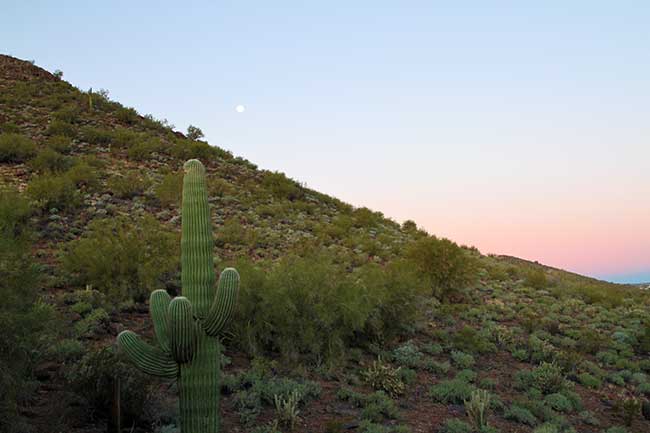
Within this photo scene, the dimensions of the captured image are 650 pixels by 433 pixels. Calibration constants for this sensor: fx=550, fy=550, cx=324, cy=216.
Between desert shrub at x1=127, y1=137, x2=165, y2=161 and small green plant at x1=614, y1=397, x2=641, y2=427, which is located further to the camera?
desert shrub at x1=127, y1=137, x2=165, y2=161

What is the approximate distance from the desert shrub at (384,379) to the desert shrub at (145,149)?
18907 mm

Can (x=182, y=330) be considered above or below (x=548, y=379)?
above

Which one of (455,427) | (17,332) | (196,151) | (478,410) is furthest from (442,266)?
(196,151)

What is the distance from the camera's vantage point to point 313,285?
441 inches

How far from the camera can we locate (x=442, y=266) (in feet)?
58.0

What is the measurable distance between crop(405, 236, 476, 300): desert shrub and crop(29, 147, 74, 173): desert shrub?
1377 centimetres

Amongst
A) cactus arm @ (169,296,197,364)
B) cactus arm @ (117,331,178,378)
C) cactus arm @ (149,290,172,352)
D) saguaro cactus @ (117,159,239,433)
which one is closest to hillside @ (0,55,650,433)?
saguaro cactus @ (117,159,239,433)

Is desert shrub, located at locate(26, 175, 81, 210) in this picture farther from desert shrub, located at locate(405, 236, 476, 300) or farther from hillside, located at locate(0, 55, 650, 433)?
desert shrub, located at locate(405, 236, 476, 300)

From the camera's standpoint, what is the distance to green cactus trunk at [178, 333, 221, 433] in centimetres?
682

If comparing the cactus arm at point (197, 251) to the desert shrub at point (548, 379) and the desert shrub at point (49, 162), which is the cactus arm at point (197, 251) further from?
the desert shrub at point (49, 162)

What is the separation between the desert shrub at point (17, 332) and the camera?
6.03m

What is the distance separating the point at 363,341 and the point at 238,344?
2958 millimetres

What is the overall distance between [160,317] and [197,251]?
988mm

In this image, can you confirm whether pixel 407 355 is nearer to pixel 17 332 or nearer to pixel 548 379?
pixel 548 379
